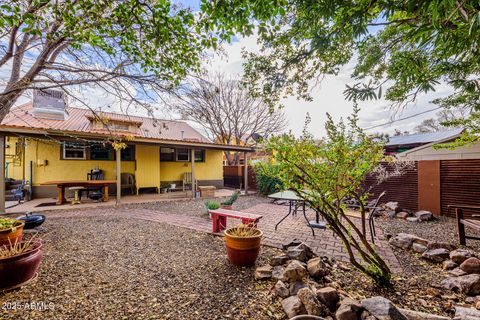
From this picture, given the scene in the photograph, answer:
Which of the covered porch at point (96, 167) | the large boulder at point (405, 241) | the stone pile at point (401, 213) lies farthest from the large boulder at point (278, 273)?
the covered porch at point (96, 167)

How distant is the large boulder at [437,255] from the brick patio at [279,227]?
1.55ft

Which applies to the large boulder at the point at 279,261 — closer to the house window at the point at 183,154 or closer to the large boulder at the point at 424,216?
the large boulder at the point at 424,216

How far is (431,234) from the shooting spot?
443cm

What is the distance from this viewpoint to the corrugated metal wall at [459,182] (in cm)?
528

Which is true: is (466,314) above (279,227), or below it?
above

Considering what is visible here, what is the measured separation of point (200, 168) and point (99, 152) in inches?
203

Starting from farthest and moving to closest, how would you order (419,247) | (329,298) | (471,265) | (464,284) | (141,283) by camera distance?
(419,247), (471,265), (141,283), (464,284), (329,298)

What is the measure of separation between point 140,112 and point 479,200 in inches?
348

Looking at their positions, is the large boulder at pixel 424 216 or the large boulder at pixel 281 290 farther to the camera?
the large boulder at pixel 424 216

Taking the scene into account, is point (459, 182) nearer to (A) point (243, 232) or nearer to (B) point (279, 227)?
(B) point (279, 227)

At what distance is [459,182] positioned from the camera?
18.1ft

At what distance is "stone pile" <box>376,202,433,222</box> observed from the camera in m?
5.49

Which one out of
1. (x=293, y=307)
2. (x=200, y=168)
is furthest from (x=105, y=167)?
(x=293, y=307)

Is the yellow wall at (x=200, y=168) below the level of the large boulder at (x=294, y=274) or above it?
above
